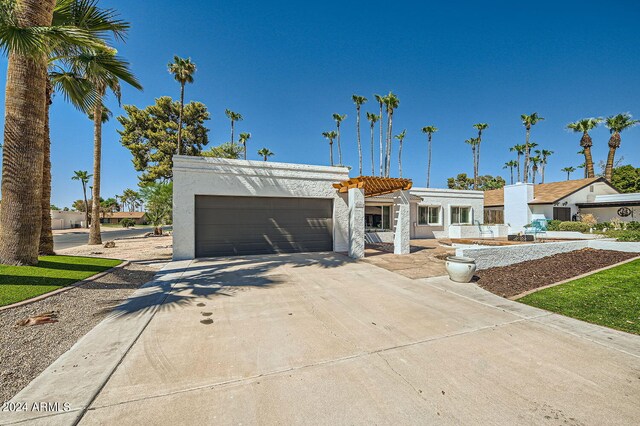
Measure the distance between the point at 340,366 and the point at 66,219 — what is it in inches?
2265

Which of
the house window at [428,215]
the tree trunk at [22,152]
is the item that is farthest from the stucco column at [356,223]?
the tree trunk at [22,152]

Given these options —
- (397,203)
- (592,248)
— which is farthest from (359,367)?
(592,248)

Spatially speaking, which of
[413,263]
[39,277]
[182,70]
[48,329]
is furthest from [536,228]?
[182,70]

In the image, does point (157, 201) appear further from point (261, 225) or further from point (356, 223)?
point (356, 223)

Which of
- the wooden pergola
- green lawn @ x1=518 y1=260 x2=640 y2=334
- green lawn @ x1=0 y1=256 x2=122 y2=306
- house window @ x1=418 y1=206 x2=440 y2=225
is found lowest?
green lawn @ x1=518 y1=260 x2=640 y2=334

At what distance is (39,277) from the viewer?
19.4 feet

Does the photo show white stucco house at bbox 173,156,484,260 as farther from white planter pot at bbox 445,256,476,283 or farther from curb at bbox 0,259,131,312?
white planter pot at bbox 445,256,476,283

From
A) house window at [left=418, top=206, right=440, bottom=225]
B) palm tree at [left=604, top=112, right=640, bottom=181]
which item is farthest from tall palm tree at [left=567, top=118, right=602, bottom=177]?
house window at [left=418, top=206, right=440, bottom=225]

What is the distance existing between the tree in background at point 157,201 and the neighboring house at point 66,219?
2860 centimetres

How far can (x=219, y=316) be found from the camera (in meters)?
4.71

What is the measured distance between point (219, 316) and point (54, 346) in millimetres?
2200

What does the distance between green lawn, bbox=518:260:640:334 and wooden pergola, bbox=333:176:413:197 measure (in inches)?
242

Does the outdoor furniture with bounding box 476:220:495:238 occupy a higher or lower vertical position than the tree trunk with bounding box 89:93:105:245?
lower

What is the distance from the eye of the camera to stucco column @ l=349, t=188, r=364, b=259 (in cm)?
1069
